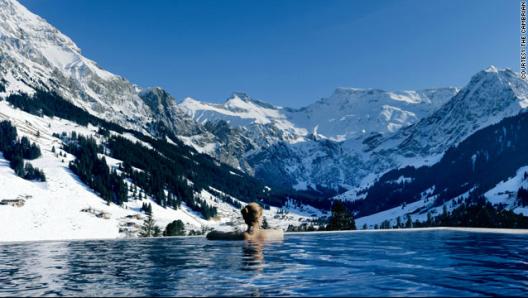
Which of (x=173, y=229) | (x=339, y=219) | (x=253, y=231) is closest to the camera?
(x=253, y=231)

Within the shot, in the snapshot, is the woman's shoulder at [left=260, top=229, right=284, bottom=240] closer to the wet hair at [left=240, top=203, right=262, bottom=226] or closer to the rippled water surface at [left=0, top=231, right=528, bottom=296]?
the wet hair at [left=240, top=203, right=262, bottom=226]

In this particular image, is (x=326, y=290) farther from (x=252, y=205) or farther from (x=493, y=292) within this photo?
(x=252, y=205)

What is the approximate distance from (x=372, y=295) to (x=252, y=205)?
159 feet

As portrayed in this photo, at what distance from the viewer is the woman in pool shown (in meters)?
71.1

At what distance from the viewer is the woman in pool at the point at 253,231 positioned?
71.1 m

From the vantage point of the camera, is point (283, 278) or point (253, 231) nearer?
point (283, 278)

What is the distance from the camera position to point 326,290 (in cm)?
2448

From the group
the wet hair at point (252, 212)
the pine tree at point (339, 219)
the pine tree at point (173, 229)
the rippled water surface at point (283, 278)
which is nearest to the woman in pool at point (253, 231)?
the wet hair at point (252, 212)

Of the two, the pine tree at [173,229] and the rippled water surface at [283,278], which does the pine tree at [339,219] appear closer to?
the pine tree at [173,229]

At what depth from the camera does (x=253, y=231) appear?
7388cm

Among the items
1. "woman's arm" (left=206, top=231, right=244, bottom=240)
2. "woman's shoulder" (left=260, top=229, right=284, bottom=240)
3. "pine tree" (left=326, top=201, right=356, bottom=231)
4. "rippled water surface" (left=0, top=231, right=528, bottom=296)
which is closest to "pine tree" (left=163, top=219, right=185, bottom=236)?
"pine tree" (left=326, top=201, right=356, bottom=231)

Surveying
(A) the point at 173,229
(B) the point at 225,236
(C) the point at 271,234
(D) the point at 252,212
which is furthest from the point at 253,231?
(A) the point at 173,229

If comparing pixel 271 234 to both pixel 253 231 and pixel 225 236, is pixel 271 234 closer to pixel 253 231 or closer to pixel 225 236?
pixel 253 231

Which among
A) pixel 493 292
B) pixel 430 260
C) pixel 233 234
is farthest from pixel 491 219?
pixel 493 292
